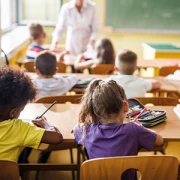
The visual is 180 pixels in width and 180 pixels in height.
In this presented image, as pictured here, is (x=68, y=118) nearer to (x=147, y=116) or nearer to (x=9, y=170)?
(x=147, y=116)

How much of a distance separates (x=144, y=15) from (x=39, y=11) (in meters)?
1.73

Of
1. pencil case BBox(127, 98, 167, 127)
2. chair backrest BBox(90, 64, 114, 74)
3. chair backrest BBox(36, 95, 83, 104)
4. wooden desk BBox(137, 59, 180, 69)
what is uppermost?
pencil case BBox(127, 98, 167, 127)

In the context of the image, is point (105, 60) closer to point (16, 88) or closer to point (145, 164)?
point (16, 88)

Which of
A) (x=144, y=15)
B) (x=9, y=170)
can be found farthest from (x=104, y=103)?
(x=144, y=15)

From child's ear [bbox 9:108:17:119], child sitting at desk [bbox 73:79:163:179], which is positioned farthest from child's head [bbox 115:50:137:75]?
child's ear [bbox 9:108:17:119]

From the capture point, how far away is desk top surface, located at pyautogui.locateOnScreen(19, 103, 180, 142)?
179cm

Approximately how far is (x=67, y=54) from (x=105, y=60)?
0.87 metres

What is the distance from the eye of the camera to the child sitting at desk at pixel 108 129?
1601mm

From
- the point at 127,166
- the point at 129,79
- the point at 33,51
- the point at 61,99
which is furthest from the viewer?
the point at 33,51

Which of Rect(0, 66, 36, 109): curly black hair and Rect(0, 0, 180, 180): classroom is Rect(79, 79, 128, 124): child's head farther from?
Rect(0, 66, 36, 109): curly black hair

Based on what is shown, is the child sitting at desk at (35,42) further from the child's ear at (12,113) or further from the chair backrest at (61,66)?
the child's ear at (12,113)

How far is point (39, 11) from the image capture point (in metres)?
5.76

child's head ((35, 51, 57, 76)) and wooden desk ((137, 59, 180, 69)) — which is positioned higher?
child's head ((35, 51, 57, 76))

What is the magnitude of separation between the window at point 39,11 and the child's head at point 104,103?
429 cm
